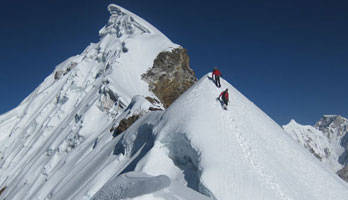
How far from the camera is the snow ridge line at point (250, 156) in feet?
27.5

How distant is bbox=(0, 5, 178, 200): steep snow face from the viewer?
19922mm

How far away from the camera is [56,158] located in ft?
79.3

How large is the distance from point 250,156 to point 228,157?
879mm

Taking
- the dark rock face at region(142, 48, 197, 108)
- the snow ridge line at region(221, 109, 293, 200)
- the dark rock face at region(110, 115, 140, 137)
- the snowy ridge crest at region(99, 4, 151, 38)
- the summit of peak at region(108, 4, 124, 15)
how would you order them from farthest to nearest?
the summit of peak at region(108, 4, 124, 15) < the snowy ridge crest at region(99, 4, 151, 38) < the dark rock face at region(142, 48, 197, 108) < the dark rock face at region(110, 115, 140, 137) < the snow ridge line at region(221, 109, 293, 200)

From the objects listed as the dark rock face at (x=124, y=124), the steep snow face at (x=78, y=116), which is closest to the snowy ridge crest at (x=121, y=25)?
the steep snow face at (x=78, y=116)

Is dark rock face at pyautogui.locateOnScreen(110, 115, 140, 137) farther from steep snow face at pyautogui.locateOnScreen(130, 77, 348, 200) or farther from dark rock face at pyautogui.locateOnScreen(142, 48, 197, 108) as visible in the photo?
dark rock face at pyautogui.locateOnScreen(142, 48, 197, 108)

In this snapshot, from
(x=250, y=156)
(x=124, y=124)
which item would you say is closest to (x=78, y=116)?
(x=124, y=124)

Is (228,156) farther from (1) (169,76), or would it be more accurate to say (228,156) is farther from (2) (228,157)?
(1) (169,76)

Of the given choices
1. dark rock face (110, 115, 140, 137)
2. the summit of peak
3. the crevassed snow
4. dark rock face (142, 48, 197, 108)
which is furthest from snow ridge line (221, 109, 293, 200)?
the summit of peak

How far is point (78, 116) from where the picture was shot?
28531 millimetres

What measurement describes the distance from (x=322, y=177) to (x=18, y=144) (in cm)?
3664

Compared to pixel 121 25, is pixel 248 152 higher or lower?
lower

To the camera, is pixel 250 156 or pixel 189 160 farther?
pixel 189 160

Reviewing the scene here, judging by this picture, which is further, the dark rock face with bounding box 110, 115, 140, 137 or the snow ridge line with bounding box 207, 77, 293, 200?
the dark rock face with bounding box 110, 115, 140, 137
